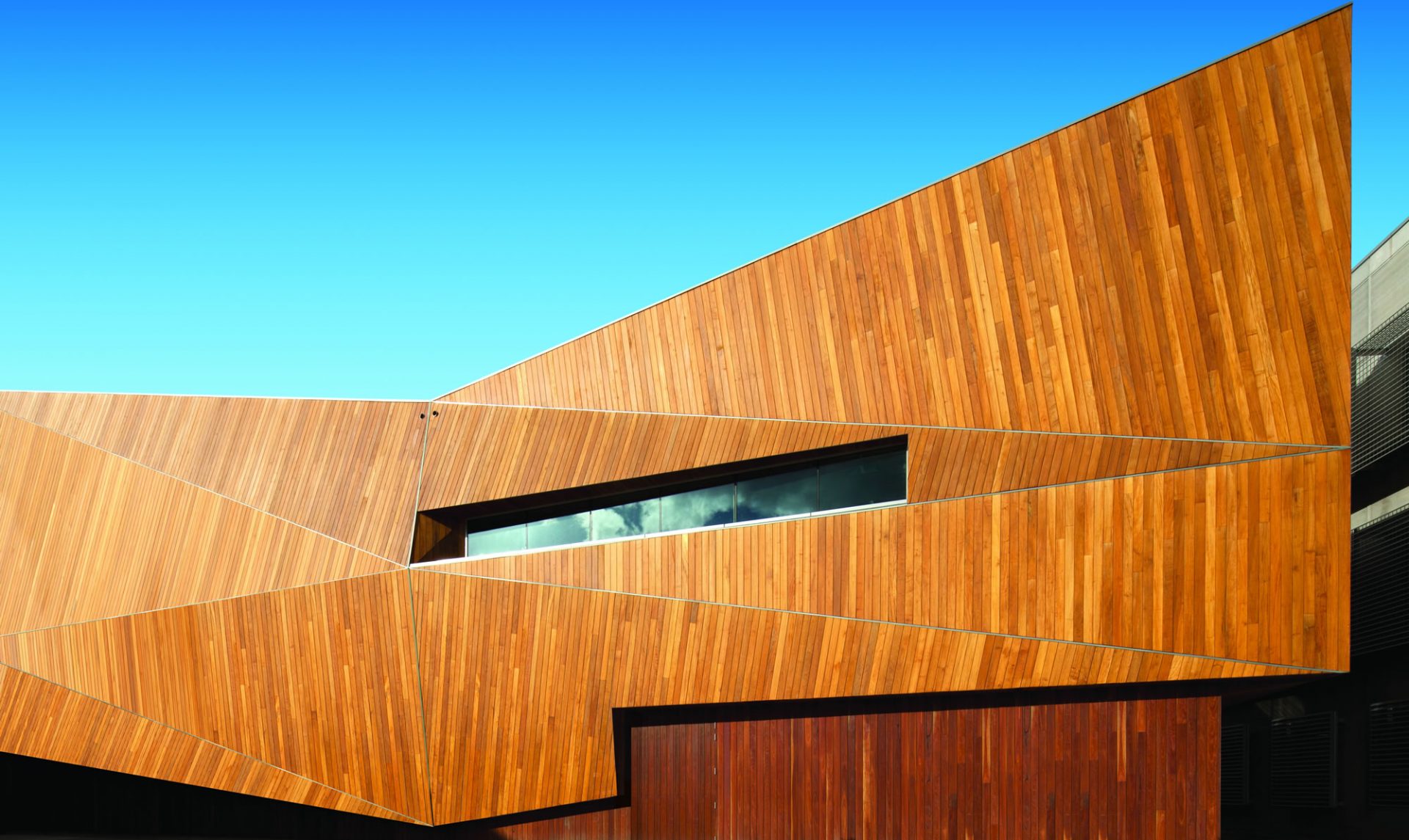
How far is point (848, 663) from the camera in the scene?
1282 cm

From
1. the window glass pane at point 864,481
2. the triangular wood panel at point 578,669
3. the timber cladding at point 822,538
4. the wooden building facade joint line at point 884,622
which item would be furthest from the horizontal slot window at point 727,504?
the triangular wood panel at point 578,669

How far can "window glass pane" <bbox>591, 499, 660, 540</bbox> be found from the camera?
14.2 m

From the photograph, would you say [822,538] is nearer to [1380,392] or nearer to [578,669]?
[578,669]

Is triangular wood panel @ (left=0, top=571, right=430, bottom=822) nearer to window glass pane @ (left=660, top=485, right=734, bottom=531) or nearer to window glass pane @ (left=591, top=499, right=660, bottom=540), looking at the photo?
window glass pane @ (left=591, top=499, right=660, bottom=540)

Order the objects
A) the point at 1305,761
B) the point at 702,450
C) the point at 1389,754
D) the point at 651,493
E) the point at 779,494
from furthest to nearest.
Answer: the point at 1305,761
the point at 1389,754
the point at 651,493
the point at 702,450
the point at 779,494

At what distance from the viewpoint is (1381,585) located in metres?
17.2

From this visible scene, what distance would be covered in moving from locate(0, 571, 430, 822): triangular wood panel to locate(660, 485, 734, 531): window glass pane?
3670 millimetres

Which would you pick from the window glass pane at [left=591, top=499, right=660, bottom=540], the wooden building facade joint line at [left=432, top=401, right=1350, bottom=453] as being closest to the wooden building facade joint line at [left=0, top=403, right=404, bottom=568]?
the wooden building facade joint line at [left=432, top=401, right=1350, bottom=453]

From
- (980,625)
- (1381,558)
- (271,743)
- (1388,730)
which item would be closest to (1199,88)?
(980,625)

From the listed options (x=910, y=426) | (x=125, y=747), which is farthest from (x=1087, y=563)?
(x=125, y=747)

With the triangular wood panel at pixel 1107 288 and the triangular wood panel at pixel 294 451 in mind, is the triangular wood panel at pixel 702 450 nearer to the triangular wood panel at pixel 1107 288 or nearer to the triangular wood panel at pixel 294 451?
the triangular wood panel at pixel 1107 288

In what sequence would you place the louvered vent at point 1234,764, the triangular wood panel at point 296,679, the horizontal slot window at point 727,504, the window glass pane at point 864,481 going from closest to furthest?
the window glass pane at point 864,481, the horizontal slot window at point 727,504, the triangular wood panel at point 296,679, the louvered vent at point 1234,764

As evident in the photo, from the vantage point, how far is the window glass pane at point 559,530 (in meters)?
14.6

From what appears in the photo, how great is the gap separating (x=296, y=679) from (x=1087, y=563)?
33.7 ft
